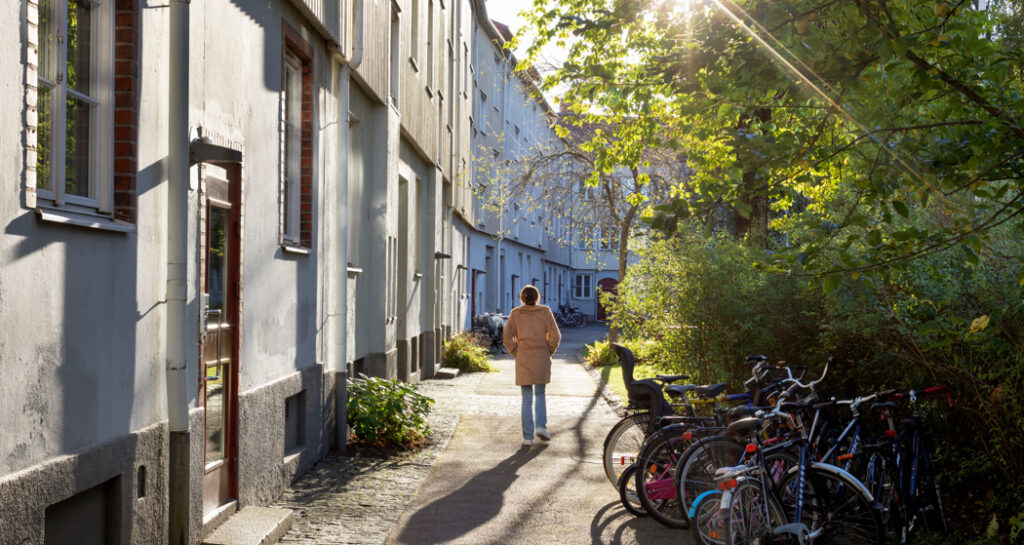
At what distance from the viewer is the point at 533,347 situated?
1086 cm

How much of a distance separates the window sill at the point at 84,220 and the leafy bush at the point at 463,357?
15.4m

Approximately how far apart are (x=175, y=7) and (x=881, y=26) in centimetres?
366

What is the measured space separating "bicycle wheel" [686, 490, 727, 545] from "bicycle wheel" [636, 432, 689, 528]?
1024mm

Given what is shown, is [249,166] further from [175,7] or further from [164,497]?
[164,497]

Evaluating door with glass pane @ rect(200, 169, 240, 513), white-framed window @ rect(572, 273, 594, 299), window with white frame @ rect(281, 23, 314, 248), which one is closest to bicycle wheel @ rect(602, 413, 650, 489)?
door with glass pane @ rect(200, 169, 240, 513)

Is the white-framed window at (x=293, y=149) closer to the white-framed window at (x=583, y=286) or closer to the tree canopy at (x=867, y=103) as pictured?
the tree canopy at (x=867, y=103)

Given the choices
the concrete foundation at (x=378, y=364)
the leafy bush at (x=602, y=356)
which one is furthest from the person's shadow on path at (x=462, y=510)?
the leafy bush at (x=602, y=356)

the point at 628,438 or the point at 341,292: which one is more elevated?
the point at 341,292

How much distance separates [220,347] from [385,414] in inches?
138

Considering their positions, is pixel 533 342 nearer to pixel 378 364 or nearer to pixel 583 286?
pixel 378 364

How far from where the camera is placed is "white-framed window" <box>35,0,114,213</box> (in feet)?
13.8

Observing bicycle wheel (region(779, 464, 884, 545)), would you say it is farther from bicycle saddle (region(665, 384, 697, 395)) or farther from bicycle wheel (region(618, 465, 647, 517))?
bicycle wheel (region(618, 465, 647, 517))

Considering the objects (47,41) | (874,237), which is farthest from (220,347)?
(874,237)

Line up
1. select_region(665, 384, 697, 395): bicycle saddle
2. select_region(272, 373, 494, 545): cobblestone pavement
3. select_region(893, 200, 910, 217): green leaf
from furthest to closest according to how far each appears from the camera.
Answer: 1. select_region(665, 384, 697, 395): bicycle saddle
2. select_region(272, 373, 494, 545): cobblestone pavement
3. select_region(893, 200, 910, 217): green leaf
